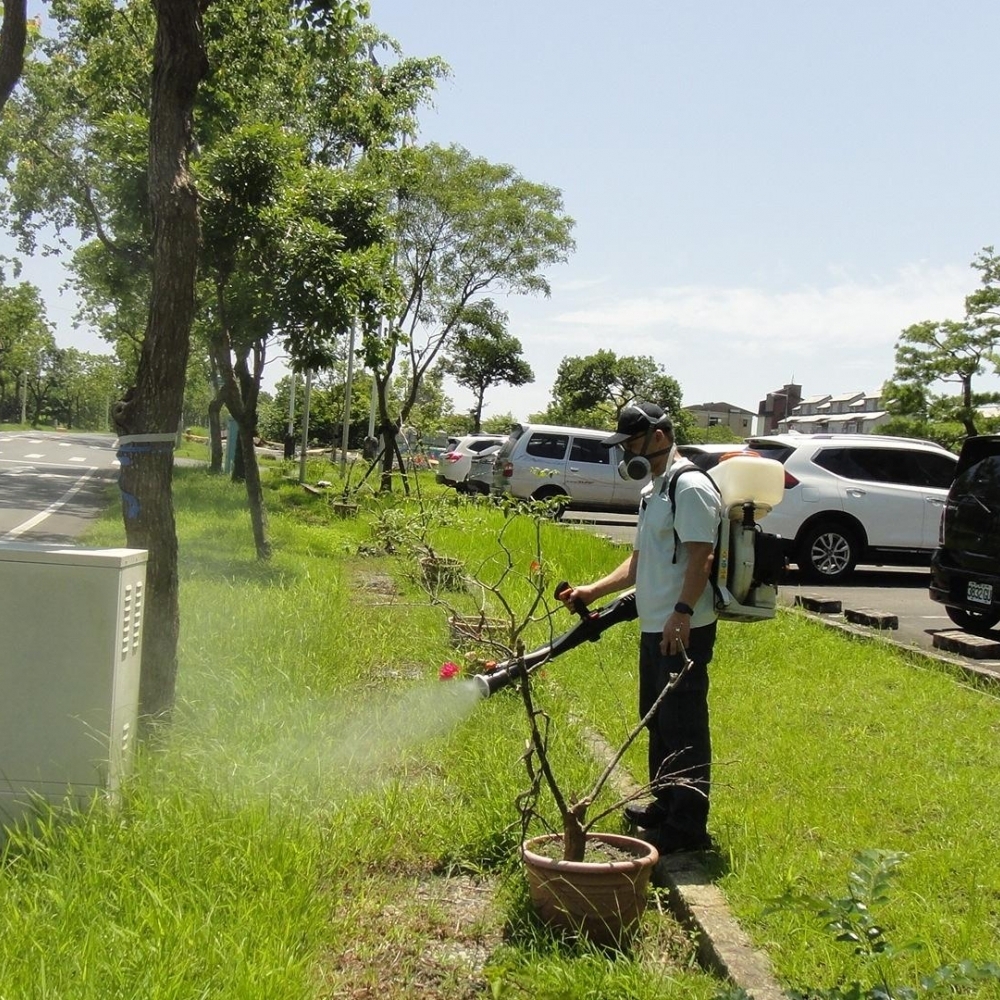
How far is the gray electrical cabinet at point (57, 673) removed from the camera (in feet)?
13.8

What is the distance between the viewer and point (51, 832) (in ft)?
13.2

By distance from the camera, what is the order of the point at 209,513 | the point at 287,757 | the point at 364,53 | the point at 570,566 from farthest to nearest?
1. the point at 209,513
2. the point at 364,53
3. the point at 570,566
4. the point at 287,757

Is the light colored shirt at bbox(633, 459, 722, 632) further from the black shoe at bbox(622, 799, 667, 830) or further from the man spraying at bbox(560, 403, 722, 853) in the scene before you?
the black shoe at bbox(622, 799, 667, 830)

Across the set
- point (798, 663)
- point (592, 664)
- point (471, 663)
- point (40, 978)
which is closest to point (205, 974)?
point (40, 978)

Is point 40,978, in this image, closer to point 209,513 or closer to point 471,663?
point 471,663

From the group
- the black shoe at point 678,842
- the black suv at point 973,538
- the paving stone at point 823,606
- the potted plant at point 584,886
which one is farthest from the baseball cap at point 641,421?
the paving stone at point 823,606

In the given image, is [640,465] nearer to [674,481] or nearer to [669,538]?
[674,481]

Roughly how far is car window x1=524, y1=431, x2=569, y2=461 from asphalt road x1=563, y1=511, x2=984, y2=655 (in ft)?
31.8

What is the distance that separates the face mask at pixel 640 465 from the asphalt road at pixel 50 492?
361 centimetres

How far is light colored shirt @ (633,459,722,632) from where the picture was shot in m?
4.35

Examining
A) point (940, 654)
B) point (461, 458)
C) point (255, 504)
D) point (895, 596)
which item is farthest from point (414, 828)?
point (461, 458)

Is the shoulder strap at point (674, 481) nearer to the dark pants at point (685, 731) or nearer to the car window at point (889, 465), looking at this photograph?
the dark pants at point (685, 731)

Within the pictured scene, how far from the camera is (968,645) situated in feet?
29.2

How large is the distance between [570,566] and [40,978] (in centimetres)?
965
